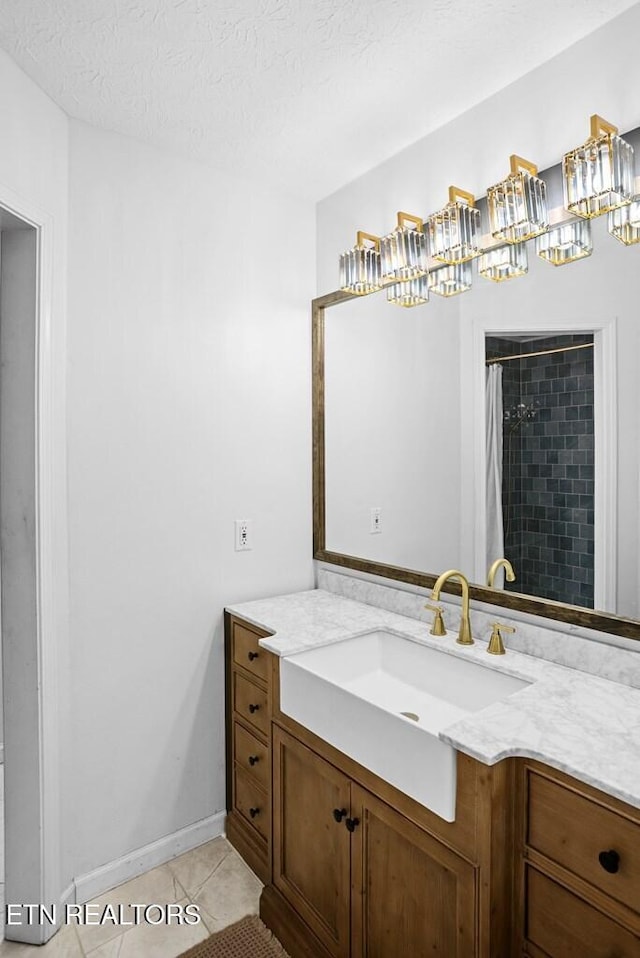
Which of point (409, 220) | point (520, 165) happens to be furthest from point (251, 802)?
→ point (520, 165)

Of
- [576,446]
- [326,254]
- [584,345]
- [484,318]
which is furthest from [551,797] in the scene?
[326,254]

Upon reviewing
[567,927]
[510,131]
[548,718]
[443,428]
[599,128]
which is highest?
[510,131]

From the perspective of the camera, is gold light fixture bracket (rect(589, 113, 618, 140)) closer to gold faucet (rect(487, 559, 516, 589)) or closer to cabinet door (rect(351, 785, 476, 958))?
gold faucet (rect(487, 559, 516, 589))

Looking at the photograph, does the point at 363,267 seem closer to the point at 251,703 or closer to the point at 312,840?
the point at 251,703

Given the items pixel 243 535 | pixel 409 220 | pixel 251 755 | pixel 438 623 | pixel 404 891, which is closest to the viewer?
pixel 404 891

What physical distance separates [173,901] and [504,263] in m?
2.31

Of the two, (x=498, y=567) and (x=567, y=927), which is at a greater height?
(x=498, y=567)

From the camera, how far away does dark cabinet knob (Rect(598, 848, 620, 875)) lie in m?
0.97

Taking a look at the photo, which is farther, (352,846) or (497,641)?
(497,641)

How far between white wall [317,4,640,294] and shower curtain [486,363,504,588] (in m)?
Answer: 0.62

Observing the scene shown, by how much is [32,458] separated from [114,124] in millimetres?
1149

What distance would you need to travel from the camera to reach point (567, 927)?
105 cm

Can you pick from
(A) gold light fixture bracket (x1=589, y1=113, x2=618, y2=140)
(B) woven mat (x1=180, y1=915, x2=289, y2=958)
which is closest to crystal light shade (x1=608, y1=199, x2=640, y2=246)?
(A) gold light fixture bracket (x1=589, y1=113, x2=618, y2=140)

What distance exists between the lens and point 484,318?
1790mm
